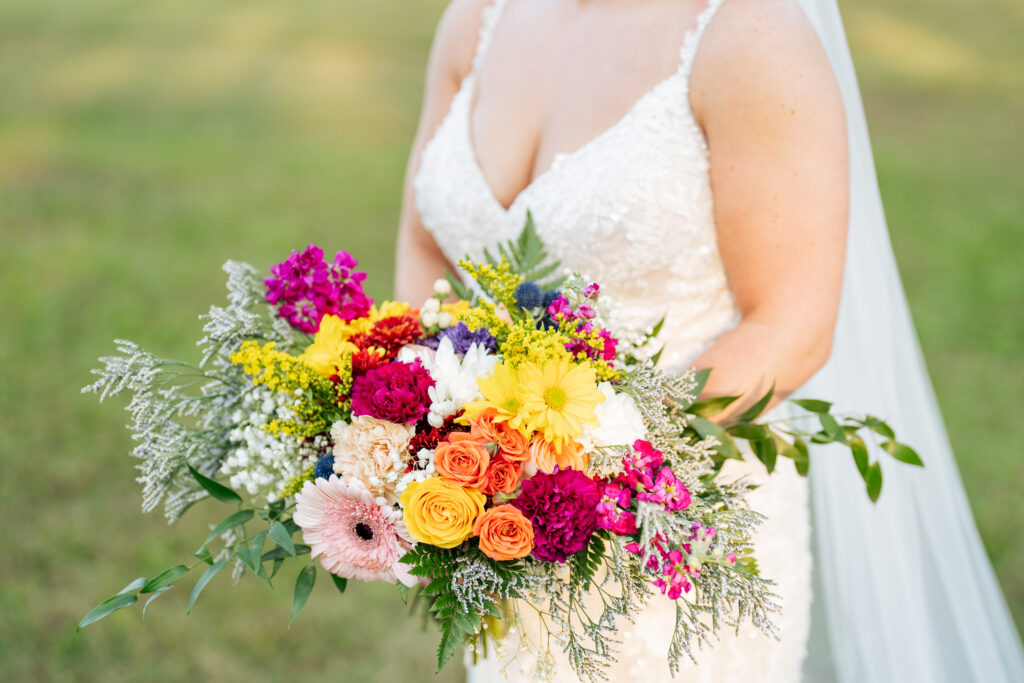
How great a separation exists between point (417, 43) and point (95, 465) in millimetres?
10837

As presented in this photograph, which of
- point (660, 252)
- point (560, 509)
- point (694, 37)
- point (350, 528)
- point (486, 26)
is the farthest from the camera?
point (486, 26)

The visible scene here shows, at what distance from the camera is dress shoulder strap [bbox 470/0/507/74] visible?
7.68ft

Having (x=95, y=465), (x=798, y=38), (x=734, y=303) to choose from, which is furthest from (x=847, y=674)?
(x=95, y=465)

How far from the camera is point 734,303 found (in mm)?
2053


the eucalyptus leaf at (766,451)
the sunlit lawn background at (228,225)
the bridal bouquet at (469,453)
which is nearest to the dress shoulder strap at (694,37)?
the bridal bouquet at (469,453)

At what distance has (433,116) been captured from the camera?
2451 millimetres

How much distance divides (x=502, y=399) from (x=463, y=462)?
111 millimetres

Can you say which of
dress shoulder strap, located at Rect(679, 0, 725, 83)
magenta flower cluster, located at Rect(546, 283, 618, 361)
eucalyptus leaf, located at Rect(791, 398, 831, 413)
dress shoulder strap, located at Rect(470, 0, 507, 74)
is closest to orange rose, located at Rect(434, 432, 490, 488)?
magenta flower cluster, located at Rect(546, 283, 618, 361)

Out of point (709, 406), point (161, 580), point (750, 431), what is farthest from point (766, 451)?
point (161, 580)

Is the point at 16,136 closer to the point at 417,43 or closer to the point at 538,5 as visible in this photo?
the point at 417,43

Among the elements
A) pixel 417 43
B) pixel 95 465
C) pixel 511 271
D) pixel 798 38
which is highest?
pixel 417 43

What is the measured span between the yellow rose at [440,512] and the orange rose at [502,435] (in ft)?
0.27

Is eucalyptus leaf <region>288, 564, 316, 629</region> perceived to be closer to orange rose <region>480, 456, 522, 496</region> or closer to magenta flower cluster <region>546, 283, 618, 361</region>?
orange rose <region>480, 456, 522, 496</region>

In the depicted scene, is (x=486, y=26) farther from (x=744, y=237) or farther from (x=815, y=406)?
(x=815, y=406)
